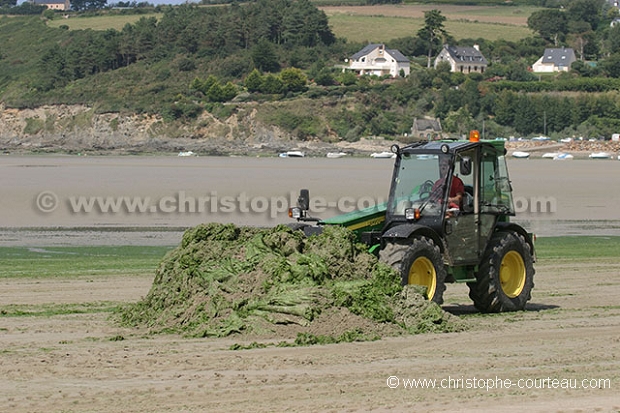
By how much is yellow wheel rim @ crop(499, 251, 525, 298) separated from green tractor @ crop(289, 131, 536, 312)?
1 cm

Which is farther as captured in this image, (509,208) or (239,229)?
(509,208)

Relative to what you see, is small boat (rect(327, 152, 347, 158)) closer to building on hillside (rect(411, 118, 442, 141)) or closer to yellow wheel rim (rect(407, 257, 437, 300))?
building on hillside (rect(411, 118, 442, 141))

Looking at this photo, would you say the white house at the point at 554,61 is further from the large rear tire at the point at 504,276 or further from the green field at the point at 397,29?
the large rear tire at the point at 504,276

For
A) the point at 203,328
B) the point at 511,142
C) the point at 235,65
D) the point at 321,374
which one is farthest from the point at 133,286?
the point at 235,65

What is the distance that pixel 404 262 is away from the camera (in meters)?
11.9

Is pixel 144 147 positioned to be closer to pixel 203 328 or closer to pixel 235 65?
pixel 235 65

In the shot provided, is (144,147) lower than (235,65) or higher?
lower

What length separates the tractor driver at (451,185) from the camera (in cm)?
1277

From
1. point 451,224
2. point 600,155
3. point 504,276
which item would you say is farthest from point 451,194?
point 600,155

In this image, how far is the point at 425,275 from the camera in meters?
12.5

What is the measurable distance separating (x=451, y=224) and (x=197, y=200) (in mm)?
24238

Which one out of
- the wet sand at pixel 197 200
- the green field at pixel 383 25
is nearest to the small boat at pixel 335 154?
the wet sand at pixel 197 200

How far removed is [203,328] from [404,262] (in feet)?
8.07

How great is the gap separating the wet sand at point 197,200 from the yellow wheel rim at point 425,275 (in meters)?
12.1
